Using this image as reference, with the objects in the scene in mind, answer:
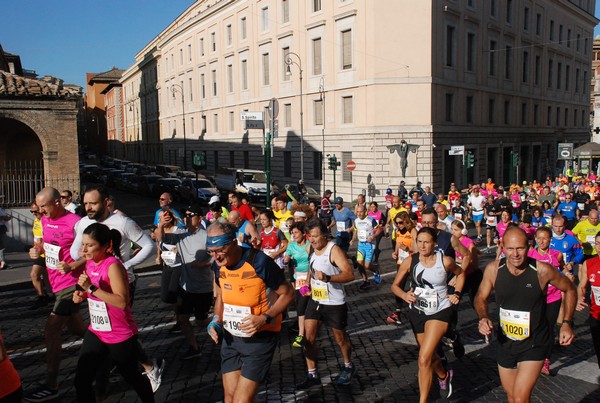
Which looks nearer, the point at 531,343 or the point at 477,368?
the point at 531,343

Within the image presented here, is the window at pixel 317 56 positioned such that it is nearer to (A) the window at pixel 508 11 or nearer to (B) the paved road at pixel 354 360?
(A) the window at pixel 508 11

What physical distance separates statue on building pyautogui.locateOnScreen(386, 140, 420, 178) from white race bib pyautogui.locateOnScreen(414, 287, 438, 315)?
27.5 meters

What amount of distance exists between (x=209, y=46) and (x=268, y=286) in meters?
49.7

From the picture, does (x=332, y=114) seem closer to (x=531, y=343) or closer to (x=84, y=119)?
(x=531, y=343)

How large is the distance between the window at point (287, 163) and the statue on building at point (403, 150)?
9.99 meters

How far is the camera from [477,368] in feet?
21.0

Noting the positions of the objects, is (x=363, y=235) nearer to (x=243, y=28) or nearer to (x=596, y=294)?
(x=596, y=294)

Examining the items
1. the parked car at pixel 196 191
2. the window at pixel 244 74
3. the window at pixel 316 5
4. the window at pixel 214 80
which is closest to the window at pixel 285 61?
the window at pixel 316 5

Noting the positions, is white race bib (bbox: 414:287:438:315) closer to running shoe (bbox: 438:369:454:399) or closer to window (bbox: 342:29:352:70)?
running shoe (bbox: 438:369:454:399)

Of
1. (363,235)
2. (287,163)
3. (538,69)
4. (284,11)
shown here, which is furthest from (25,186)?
(538,69)

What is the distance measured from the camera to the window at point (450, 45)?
3414 centimetres

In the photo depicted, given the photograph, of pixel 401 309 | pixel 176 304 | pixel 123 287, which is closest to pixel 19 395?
pixel 123 287

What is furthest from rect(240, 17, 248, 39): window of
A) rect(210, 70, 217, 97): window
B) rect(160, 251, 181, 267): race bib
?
rect(160, 251, 181, 267): race bib

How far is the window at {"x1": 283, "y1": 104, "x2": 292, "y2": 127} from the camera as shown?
130 feet
